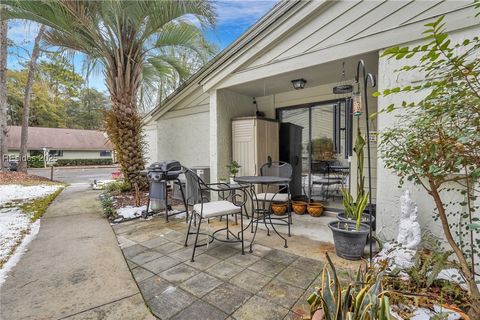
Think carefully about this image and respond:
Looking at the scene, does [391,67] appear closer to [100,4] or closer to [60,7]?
[100,4]

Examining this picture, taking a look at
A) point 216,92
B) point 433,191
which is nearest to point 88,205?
point 216,92

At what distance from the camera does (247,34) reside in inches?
162

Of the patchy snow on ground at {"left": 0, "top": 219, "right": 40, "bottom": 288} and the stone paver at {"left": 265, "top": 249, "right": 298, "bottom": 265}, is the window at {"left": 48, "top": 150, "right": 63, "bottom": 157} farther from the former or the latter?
the stone paver at {"left": 265, "top": 249, "right": 298, "bottom": 265}

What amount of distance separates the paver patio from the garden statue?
0.41m

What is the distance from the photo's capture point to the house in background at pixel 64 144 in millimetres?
22328

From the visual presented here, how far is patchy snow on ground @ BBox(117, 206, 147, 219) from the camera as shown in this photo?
433 centimetres

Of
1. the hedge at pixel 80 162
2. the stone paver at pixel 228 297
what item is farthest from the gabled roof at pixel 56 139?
the stone paver at pixel 228 297

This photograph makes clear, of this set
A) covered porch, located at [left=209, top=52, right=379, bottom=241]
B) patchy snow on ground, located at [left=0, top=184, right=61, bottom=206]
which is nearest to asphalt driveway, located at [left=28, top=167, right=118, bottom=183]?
patchy snow on ground, located at [left=0, top=184, right=61, bottom=206]

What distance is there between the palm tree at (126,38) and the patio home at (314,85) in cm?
101

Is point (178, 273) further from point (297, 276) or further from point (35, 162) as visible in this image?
point (35, 162)

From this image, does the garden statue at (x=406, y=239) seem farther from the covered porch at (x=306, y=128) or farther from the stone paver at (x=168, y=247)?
the stone paver at (x=168, y=247)

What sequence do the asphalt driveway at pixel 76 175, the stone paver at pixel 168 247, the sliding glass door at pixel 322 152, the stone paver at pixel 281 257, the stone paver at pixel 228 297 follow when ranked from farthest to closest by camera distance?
the asphalt driveway at pixel 76 175
the sliding glass door at pixel 322 152
the stone paver at pixel 168 247
the stone paver at pixel 281 257
the stone paver at pixel 228 297

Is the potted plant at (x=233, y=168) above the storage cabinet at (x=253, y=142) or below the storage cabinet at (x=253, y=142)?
below

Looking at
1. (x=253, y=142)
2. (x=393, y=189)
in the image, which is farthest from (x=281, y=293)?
(x=253, y=142)
